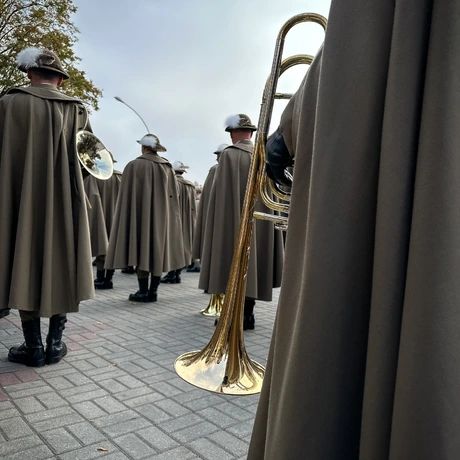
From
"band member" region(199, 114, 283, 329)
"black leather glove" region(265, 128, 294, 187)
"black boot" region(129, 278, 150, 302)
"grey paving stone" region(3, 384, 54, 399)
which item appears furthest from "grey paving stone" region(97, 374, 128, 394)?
"black boot" region(129, 278, 150, 302)

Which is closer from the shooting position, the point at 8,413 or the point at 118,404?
the point at 8,413

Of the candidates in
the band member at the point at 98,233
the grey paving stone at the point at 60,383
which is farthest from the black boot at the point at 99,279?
the grey paving stone at the point at 60,383

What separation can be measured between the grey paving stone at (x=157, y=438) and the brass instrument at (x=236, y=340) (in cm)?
37

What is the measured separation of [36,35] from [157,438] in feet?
58.1

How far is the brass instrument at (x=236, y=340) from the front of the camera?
2.62m

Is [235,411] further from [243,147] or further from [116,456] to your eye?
[243,147]

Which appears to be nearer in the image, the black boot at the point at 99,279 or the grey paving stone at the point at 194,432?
the grey paving stone at the point at 194,432

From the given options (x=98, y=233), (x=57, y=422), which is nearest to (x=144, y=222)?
(x=98, y=233)

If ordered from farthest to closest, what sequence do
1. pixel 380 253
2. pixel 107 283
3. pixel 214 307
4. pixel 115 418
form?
pixel 107 283, pixel 214 307, pixel 115 418, pixel 380 253

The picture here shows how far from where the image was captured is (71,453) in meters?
2.29

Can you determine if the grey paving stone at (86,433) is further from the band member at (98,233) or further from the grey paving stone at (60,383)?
the band member at (98,233)

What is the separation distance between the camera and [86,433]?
2.50m

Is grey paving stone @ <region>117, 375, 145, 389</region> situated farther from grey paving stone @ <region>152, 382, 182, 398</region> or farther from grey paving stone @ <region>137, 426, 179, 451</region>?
grey paving stone @ <region>137, 426, 179, 451</region>

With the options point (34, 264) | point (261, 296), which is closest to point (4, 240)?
point (34, 264)
